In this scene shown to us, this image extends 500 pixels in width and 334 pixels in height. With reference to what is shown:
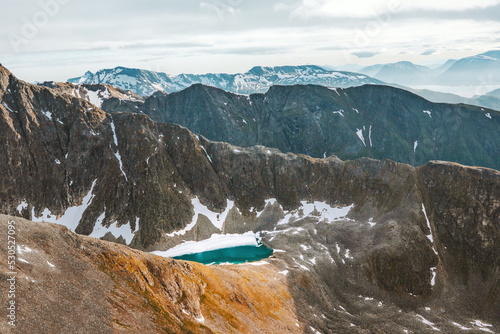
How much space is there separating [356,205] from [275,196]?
38.9 meters

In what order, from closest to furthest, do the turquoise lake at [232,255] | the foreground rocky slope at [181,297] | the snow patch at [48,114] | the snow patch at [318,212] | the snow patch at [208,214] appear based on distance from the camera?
the foreground rocky slope at [181,297], the turquoise lake at [232,255], the snow patch at [318,212], the snow patch at [208,214], the snow patch at [48,114]

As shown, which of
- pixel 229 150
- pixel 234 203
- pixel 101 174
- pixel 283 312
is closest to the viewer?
pixel 283 312

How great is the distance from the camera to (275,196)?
145625mm

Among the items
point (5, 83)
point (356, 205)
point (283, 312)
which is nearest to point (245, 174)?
point (356, 205)

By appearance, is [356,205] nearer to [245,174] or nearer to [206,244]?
[245,174]

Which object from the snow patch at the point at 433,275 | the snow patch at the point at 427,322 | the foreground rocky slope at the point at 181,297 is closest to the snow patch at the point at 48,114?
the foreground rocky slope at the point at 181,297

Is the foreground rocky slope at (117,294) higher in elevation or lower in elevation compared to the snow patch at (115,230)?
higher

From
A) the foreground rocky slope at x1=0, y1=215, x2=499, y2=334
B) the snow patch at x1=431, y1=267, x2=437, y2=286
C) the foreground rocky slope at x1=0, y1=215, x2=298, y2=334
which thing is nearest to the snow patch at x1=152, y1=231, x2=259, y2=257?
the foreground rocky slope at x1=0, y1=215, x2=499, y2=334

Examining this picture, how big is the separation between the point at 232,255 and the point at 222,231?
53.0ft

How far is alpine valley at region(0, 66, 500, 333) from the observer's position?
48000 millimetres

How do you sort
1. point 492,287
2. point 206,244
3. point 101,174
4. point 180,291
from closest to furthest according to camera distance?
point 180,291 → point 492,287 → point 206,244 → point 101,174

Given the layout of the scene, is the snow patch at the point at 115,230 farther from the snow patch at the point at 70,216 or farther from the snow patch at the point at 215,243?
the snow patch at the point at 215,243

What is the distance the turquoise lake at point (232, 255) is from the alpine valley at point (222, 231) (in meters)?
6.06

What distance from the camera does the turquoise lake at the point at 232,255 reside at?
4412 inches
